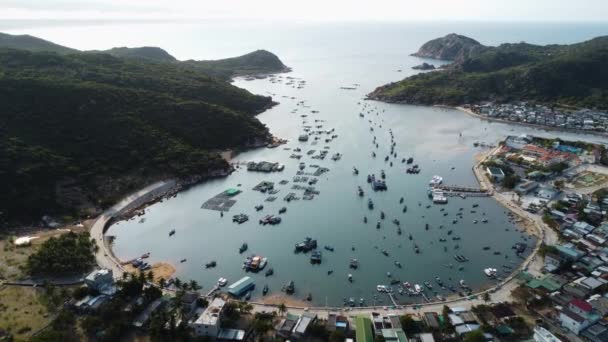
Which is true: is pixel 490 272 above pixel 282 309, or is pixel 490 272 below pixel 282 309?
below

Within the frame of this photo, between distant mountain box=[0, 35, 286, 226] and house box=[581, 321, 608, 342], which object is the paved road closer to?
house box=[581, 321, 608, 342]

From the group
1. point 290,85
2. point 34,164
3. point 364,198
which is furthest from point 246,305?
point 290,85

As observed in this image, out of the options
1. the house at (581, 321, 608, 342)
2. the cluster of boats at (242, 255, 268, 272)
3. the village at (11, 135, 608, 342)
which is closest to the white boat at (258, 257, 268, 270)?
the cluster of boats at (242, 255, 268, 272)

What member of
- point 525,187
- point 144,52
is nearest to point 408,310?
point 525,187

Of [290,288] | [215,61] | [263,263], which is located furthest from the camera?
[215,61]

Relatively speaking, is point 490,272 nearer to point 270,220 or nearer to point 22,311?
point 270,220

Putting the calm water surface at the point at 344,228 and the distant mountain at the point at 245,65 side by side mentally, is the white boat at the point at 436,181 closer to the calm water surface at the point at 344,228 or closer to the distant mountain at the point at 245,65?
the calm water surface at the point at 344,228

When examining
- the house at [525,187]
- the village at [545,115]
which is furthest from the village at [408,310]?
the village at [545,115]
